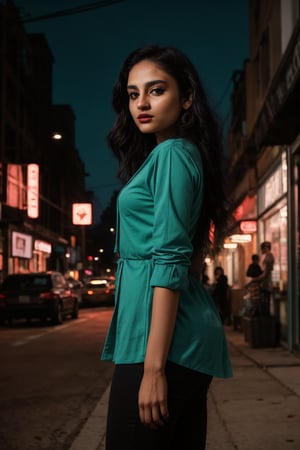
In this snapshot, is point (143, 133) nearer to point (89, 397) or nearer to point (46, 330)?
point (89, 397)

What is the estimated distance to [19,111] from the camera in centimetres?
4219

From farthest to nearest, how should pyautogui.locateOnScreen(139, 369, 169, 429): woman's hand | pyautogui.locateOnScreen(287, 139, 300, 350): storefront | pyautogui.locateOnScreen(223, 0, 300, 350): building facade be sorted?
pyautogui.locateOnScreen(287, 139, 300, 350): storefront < pyautogui.locateOnScreen(223, 0, 300, 350): building facade < pyautogui.locateOnScreen(139, 369, 169, 429): woman's hand

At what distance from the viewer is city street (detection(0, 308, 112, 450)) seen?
19.3ft

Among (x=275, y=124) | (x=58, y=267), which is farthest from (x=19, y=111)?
(x=275, y=124)

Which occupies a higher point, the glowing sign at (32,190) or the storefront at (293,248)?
the glowing sign at (32,190)

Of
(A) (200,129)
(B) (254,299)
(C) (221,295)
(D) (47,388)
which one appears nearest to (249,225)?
(C) (221,295)

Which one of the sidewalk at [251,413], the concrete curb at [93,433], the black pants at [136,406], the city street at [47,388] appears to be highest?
the black pants at [136,406]

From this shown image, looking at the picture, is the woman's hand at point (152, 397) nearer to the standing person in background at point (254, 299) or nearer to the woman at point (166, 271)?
the woman at point (166, 271)

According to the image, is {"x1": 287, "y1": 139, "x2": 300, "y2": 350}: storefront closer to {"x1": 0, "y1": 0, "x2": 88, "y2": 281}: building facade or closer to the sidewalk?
the sidewalk

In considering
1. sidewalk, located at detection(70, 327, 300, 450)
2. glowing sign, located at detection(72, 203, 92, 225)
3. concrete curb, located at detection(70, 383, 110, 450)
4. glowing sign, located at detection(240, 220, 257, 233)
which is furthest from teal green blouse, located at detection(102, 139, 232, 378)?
glowing sign, located at detection(72, 203, 92, 225)

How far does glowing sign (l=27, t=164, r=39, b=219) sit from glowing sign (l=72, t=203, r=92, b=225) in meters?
12.8

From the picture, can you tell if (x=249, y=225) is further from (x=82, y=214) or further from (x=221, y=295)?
(x=82, y=214)

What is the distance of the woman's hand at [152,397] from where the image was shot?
1.80m

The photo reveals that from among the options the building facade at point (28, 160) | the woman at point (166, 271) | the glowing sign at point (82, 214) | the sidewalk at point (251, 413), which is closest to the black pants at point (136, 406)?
the woman at point (166, 271)
